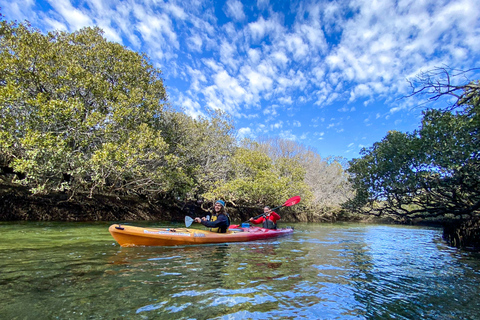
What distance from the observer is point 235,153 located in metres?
19.0

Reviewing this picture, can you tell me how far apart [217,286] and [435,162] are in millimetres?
7683

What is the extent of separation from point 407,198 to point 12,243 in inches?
487

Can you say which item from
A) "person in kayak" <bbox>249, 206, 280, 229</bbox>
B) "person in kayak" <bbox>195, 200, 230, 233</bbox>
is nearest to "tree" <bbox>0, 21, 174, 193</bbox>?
"person in kayak" <bbox>195, 200, 230, 233</bbox>

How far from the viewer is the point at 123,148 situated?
33.9 ft

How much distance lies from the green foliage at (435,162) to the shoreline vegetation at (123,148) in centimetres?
4

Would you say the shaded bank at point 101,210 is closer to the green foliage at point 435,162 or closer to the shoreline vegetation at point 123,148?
the shoreline vegetation at point 123,148

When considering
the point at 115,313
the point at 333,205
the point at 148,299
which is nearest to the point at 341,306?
the point at 148,299

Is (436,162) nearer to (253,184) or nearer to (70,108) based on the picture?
(253,184)

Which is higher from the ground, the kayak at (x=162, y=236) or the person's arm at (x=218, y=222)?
the person's arm at (x=218, y=222)

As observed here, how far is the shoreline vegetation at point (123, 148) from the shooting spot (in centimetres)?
805

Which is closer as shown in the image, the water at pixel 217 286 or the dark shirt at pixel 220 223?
the water at pixel 217 286

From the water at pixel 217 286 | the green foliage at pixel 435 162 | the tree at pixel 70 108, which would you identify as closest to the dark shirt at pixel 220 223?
the water at pixel 217 286

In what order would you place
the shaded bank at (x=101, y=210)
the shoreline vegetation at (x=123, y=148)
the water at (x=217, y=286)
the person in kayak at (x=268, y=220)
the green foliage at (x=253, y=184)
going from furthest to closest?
1. the green foliage at (x=253, y=184)
2. the person in kayak at (x=268, y=220)
3. the shaded bank at (x=101, y=210)
4. the shoreline vegetation at (x=123, y=148)
5. the water at (x=217, y=286)

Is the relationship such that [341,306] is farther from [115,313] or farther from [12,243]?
[12,243]
